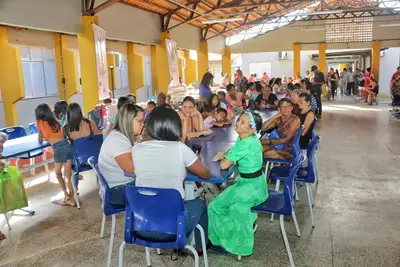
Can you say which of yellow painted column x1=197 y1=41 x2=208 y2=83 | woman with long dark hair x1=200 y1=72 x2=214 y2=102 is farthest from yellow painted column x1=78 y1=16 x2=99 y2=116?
yellow painted column x1=197 y1=41 x2=208 y2=83

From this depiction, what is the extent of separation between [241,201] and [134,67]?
1125 centimetres

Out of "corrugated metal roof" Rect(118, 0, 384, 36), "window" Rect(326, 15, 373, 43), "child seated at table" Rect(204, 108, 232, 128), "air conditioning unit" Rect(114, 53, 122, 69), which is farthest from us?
"window" Rect(326, 15, 373, 43)

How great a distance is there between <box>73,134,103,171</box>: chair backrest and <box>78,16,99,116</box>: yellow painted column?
3843 mm

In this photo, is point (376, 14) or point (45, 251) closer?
point (45, 251)

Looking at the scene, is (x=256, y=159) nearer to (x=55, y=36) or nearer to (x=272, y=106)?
(x=272, y=106)

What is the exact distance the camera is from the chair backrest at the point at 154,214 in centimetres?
A: 203

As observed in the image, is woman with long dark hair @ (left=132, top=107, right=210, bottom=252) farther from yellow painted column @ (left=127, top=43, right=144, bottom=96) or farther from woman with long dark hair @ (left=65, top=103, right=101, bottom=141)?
yellow painted column @ (left=127, top=43, right=144, bottom=96)

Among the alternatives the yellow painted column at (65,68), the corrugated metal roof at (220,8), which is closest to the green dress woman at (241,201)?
the corrugated metal roof at (220,8)

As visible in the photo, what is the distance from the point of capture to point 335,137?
7559 mm

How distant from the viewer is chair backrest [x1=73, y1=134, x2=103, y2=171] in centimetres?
380

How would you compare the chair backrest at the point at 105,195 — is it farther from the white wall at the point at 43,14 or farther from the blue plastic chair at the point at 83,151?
the white wall at the point at 43,14

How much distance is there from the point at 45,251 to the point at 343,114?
10.3 metres

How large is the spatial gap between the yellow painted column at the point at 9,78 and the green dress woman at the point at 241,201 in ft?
23.6

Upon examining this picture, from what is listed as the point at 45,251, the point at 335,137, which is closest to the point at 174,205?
the point at 45,251
